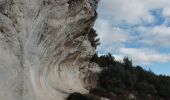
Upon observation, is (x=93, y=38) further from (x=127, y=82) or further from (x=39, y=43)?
(x=39, y=43)

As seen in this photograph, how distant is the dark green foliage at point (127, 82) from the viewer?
34362 mm

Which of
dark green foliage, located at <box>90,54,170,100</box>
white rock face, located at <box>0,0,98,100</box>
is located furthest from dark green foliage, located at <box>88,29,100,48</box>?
white rock face, located at <box>0,0,98,100</box>

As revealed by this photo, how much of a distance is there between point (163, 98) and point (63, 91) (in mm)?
16777

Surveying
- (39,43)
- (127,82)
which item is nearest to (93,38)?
(127,82)

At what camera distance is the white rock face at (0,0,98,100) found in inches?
672

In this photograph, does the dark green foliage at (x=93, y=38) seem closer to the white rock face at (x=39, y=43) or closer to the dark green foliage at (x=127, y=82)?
the dark green foliage at (x=127, y=82)

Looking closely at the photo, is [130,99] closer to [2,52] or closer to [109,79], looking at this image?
Result: [109,79]

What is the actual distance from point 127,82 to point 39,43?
2043cm

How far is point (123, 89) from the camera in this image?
36.2 metres

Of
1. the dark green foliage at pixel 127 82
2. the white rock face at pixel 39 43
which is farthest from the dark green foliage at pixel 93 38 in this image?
the white rock face at pixel 39 43

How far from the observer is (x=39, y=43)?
19.1 metres

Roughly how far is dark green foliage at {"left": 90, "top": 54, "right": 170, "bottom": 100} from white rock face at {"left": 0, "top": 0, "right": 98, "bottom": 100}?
7.02m

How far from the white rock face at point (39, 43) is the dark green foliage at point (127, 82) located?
Result: 7019 millimetres

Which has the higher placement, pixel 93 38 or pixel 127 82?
pixel 93 38
